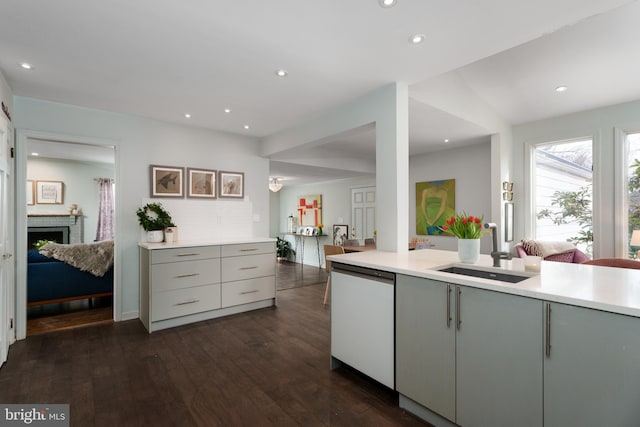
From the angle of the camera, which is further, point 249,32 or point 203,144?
point 203,144

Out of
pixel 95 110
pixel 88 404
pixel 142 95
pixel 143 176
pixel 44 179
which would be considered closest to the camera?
pixel 88 404

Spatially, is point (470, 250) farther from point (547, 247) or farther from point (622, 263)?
point (547, 247)

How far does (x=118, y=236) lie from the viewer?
345 cm

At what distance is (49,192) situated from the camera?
612cm

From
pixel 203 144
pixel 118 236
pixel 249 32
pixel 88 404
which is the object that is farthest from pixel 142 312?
pixel 249 32

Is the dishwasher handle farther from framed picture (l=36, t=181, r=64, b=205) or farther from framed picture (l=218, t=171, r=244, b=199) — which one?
framed picture (l=36, t=181, r=64, b=205)

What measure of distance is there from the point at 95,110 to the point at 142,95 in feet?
2.80

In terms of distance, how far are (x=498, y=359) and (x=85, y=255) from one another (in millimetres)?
4394

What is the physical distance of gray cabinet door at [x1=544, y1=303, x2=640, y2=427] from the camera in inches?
42.9

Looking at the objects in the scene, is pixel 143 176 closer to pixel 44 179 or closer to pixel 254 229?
pixel 254 229

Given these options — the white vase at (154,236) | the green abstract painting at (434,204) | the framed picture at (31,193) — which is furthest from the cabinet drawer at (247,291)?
the framed picture at (31,193)

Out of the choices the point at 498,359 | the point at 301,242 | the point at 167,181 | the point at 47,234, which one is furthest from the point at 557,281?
the point at 47,234

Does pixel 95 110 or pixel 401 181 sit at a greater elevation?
pixel 95 110

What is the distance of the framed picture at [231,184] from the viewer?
4.20 meters
